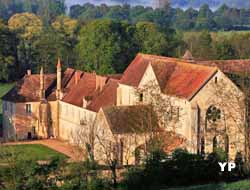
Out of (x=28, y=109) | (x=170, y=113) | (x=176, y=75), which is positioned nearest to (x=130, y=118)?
(x=170, y=113)

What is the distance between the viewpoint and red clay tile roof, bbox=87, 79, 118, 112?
53438 mm

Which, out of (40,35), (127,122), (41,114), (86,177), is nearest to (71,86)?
(41,114)

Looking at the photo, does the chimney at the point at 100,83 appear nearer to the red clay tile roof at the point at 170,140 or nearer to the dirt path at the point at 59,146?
the dirt path at the point at 59,146

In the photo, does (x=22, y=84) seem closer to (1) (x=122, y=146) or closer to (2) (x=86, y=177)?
(1) (x=122, y=146)

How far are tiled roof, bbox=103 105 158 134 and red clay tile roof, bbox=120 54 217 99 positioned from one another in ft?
5.99

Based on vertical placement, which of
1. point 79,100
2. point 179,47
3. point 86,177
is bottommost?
point 86,177

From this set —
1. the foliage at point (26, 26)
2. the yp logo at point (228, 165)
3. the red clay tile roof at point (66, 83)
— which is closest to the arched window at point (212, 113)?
the yp logo at point (228, 165)

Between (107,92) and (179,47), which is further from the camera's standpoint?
(179,47)

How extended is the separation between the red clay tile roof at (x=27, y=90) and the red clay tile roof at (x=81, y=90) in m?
2.68

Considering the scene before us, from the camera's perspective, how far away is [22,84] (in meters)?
61.1

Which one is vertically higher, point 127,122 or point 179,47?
point 179,47

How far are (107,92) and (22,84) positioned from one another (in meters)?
9.33

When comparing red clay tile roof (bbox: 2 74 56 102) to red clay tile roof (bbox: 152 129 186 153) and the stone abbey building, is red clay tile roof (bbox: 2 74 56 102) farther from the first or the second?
red clay tile roof (bbox: 152 129 186 153)

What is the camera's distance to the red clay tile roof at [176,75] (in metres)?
44.9
